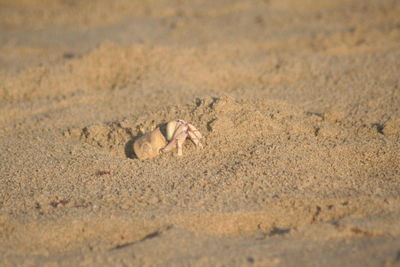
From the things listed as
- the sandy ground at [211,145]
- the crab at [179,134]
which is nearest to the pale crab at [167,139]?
the crab at [179,134]

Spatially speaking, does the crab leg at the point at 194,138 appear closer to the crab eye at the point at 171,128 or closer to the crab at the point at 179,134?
the crab at the point at 179,134

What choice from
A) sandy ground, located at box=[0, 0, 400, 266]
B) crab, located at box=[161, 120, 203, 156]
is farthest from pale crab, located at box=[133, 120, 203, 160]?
sandy ground, located at box=[0, 0, 400, 266]

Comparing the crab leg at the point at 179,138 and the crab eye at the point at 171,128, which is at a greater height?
the crab eye at the point at 171,128

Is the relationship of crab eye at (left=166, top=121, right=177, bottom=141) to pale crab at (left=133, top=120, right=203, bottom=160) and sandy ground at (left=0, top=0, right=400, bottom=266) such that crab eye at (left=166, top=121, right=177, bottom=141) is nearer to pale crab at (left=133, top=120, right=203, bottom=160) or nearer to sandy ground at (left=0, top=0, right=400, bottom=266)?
pale crab at (left=133, top=120, right=203, bottom=160)

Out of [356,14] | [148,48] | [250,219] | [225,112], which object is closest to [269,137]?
[225,112]

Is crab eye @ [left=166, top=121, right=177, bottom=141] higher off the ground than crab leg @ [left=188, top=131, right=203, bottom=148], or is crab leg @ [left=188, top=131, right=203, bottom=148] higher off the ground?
crab eye @ [left=166, top=121, right=177, bottom=141]

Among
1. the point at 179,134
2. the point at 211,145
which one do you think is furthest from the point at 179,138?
the point at 211,145
